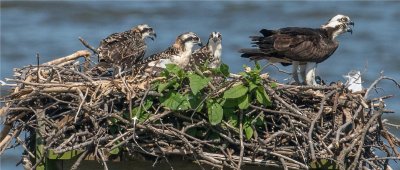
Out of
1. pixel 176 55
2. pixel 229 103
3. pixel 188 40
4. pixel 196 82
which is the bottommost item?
pixel 229 103

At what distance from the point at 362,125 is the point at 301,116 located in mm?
365

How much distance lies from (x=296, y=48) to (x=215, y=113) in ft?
5.47

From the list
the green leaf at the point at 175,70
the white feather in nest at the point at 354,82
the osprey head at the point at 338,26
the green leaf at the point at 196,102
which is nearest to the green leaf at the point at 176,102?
the green leaf at the point at 196,102

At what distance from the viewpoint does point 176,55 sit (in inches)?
355

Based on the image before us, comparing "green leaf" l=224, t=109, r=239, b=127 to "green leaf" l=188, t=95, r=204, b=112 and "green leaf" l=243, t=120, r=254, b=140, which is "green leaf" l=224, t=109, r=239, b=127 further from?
"green leaf" l=188, t=95, r=204, b=112

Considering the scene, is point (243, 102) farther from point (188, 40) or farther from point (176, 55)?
point (188, 40)

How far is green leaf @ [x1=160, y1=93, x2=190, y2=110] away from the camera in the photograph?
289 inches

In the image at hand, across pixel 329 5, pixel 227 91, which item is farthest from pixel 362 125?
pixel 329 5

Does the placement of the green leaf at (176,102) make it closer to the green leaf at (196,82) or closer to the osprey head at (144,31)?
the green leaf at (196,82)

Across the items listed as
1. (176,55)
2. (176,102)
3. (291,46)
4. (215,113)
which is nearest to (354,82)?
(291,46)

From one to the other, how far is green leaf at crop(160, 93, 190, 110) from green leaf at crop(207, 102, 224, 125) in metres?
0.12

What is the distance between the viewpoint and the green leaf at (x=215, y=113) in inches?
287

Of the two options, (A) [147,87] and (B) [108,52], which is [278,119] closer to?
(A) [147,87]

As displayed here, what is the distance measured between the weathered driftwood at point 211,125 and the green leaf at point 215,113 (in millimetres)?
72
